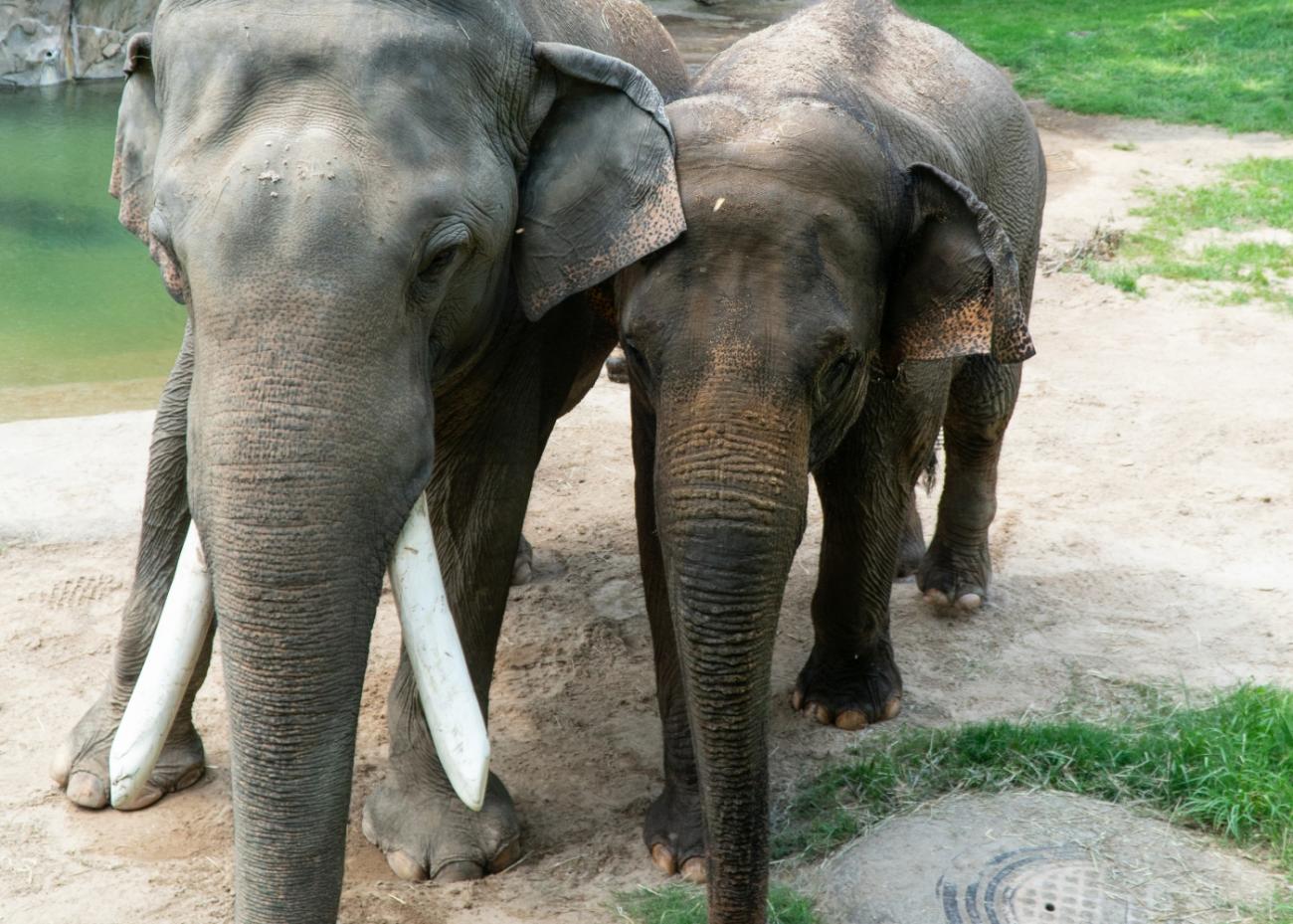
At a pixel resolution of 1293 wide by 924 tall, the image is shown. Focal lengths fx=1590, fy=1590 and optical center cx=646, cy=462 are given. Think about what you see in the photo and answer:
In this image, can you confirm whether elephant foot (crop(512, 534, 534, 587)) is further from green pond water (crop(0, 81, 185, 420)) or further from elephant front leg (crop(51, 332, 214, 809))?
green pond water (crop(0, 81, 185, 420))

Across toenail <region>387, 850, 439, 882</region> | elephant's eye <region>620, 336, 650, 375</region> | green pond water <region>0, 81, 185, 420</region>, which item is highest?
elephant's eye <region>620, 336, 650, 375</region>

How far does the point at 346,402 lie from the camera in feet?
8.55

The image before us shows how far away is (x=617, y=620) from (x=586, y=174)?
219 centimetres

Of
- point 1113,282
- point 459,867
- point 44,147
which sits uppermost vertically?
point 459,867

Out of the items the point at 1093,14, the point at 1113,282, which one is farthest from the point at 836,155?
the point at 1093,14

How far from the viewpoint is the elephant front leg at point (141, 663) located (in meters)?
4.01

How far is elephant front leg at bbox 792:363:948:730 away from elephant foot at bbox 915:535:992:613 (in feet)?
2.18

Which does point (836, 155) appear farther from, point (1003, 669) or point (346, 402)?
point (1003, 669)

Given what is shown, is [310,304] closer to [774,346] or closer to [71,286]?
[774,346]

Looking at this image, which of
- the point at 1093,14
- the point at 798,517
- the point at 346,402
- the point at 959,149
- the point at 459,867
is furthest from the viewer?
the point at 1093,14

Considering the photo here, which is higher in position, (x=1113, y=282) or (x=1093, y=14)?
(x=1113, y=282)

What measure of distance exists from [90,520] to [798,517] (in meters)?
3.42

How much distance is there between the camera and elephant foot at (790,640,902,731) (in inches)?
172

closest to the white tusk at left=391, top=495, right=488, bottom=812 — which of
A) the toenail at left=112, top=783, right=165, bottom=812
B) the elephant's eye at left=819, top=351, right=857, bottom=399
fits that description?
the elephant's eye at left=819, top=351, right=857, bottom=399
